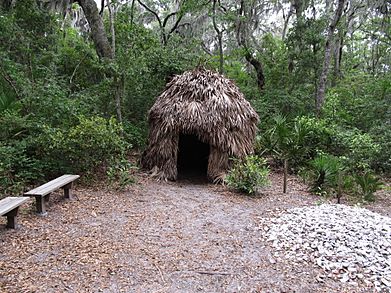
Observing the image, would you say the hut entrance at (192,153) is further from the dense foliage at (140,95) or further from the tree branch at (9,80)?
the tree branch at (9,80)

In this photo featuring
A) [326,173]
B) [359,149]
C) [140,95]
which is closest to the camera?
[326,173]

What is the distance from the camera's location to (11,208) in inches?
154

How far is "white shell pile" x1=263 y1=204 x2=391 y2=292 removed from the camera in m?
3.54

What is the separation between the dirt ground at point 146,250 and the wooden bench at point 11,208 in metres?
0.14

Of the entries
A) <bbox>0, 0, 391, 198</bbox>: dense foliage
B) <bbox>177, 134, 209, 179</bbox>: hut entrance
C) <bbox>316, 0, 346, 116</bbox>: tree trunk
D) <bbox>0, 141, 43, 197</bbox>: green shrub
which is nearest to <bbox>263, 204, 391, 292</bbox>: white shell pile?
<bbox>0, 0, 391, 198</bbox>: dense foliage

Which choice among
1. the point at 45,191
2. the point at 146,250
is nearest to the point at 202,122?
the point at 45,191

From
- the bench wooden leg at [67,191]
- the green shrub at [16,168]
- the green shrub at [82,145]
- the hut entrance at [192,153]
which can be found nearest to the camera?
the green shrub at [16,168]

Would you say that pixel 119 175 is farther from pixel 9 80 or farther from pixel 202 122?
pixel 9 80

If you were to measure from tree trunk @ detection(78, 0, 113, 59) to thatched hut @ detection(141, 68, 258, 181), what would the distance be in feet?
8.20

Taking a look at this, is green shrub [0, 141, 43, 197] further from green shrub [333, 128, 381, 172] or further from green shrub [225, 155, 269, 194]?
green shrub [333, 128, 381, 172]

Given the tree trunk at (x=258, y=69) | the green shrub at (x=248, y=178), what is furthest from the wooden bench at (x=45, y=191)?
the tree trunk at (x=258, y=69)

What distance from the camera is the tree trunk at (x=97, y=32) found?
932 centimetres

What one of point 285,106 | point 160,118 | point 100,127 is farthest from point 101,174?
point 285,106

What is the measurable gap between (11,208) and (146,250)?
1683 millimetres
